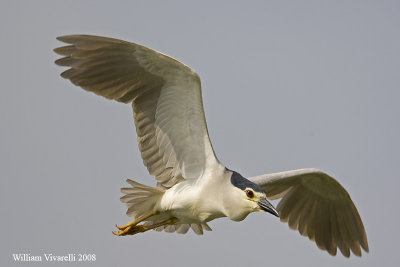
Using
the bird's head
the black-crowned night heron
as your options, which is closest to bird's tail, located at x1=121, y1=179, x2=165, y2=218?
the black-crowned night heron

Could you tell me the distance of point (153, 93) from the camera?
836 centimetres

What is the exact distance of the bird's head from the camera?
7786 millimetres

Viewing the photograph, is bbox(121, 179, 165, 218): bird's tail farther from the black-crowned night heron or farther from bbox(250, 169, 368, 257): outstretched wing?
bbox(250, 169, 368, 257): outstretched wing

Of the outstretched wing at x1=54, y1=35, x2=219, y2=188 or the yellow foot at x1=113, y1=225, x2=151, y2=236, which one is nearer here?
the outstretched wing at x1=54, y1=35, x2=219, y2=188

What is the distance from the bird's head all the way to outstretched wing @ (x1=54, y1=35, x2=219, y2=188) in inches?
19.7

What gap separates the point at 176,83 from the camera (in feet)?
26.5

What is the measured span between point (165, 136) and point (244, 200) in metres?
1.28

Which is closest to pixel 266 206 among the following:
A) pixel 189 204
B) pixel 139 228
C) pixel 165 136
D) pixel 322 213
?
pixel 189 204

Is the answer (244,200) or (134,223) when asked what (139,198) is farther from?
(244,200)

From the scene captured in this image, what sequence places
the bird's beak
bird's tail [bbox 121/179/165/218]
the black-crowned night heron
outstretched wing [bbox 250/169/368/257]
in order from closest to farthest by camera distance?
the bird's beak, the black-crowned night heron, bird's tail [bbox 121/179/165/218], outstretched wing [bbox 250/169/368/257]

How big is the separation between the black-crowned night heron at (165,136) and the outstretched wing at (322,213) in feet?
3.40

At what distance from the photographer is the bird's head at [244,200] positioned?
779cm

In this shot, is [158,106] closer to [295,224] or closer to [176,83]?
[176,83]

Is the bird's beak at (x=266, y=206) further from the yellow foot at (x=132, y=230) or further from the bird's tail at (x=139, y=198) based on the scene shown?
the yellow foot at (x=132, y=230)
